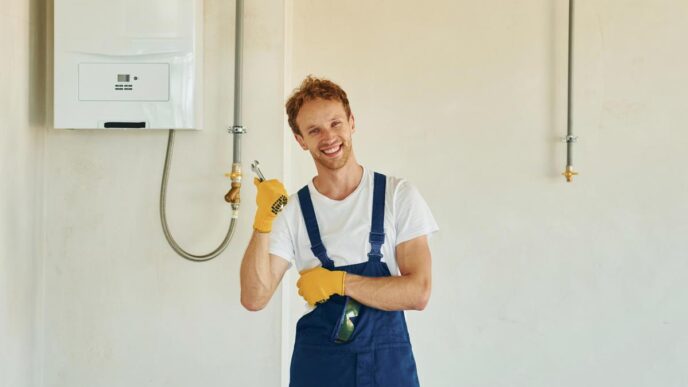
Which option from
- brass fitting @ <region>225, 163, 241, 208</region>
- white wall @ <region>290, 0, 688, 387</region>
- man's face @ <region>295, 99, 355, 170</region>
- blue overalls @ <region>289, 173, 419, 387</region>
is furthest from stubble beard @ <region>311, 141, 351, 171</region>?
white wall @ <region>290, 0, 688, 387</region>

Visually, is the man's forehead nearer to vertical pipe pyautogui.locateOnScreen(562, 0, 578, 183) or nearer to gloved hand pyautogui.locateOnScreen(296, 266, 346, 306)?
gloved hand pyautogui.locateOnScreen(296, 266, 346, 306)

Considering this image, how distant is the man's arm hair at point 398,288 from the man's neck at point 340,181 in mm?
230

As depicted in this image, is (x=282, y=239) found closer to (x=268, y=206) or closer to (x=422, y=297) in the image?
(x=268, y=206)

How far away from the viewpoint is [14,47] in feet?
6.95

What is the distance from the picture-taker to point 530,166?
2502 mm

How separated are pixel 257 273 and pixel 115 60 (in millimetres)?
862

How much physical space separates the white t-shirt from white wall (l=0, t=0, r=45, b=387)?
2.78 feet

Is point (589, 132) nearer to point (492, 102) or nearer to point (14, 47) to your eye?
point (492, 102)

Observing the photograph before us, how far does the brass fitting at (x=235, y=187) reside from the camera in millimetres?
2186

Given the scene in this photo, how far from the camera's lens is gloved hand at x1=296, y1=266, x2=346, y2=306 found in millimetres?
1664

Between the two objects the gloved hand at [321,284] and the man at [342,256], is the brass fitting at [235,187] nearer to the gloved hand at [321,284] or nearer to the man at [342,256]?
the man at [342,256]

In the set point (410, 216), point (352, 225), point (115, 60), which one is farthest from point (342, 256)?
point (115, 60)

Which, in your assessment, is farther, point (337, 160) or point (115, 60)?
point (115, 60)

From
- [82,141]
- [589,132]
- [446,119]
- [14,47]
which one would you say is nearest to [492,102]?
[446,119]
